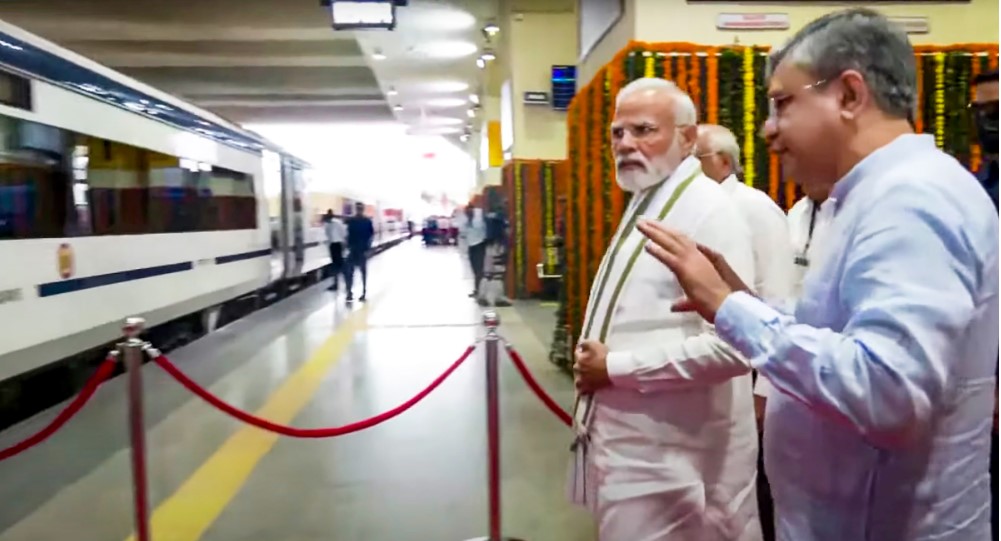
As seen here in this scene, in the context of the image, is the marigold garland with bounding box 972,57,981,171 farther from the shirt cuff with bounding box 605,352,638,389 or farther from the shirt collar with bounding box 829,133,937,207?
the shirt collar with bounding box 829,133,937,207

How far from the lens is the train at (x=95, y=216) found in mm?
5328

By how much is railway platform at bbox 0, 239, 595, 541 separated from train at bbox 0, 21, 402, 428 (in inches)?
22.3

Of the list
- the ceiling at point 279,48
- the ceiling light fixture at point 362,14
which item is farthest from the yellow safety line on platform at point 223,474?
the ceiling at point 279,48

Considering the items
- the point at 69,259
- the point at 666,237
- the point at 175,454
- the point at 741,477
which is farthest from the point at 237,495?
the point at 666,237

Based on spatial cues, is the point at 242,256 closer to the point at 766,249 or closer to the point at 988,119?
the point at 766,249

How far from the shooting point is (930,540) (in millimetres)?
1353

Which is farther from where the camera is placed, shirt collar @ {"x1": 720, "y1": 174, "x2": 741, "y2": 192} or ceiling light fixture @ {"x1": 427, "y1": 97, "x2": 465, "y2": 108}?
ceiling light fixture @ {"x1": 427, "y1": 97, "x2": 465, "y2": 108}

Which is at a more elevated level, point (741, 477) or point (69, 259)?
point (69, 259)

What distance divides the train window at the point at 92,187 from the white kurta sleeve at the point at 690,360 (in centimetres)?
453

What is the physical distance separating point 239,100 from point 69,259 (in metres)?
20.2

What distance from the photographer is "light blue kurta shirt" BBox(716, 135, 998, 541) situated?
1168 mm

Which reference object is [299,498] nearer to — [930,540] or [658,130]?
[658,130]

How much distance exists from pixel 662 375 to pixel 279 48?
17126 mm

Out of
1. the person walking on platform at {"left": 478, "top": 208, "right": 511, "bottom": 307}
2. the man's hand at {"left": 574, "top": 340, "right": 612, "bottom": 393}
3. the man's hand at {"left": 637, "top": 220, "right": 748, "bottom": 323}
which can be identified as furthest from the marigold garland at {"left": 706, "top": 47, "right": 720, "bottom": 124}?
the person walking on platform at {"left": 478, "top": 208, "right": 511, "bottom": 307}
